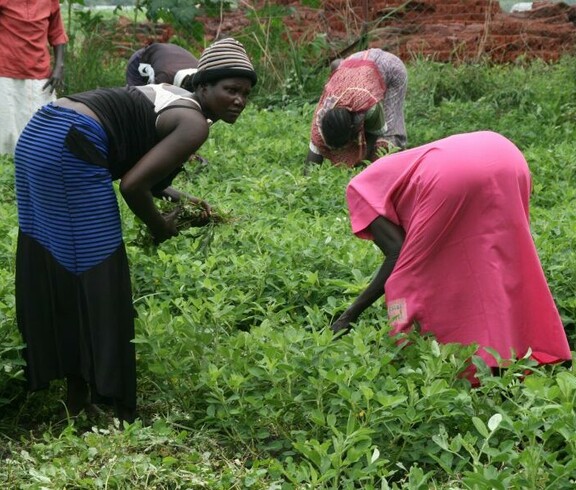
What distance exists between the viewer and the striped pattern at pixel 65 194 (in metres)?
3.94

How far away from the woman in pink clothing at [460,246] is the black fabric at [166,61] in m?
3.22

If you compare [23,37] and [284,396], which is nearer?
[284,396]

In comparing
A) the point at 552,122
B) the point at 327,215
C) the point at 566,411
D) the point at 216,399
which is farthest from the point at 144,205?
the point at 552,122

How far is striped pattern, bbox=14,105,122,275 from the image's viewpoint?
394cm

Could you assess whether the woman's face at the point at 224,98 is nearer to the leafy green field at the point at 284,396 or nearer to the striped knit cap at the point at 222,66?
the striped knit cap at the point at 222,66

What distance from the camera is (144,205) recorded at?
4012 mm

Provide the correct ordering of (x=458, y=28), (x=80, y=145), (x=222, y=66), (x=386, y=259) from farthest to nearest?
(x=458, y=28) < (x=386, y=259) < (x=222, y=66) < (x=80, y=145)

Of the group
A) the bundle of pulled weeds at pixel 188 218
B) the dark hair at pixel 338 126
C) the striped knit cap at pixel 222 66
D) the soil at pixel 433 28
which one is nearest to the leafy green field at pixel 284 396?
the bundle of pulled weeds at pixel 188 218

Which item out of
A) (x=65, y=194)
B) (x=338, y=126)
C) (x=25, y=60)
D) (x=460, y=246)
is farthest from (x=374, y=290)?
(x=25, y=60)

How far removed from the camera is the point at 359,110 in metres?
7.43

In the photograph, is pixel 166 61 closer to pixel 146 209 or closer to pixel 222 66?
pixel 222 66

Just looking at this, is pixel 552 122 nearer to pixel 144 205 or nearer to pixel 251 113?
pixel 251 113

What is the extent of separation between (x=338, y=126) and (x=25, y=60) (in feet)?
9.79

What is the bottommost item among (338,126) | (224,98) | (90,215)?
(338,126)
